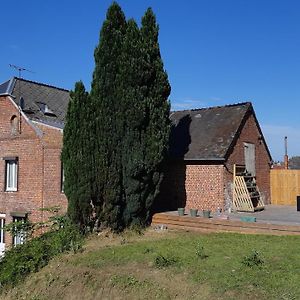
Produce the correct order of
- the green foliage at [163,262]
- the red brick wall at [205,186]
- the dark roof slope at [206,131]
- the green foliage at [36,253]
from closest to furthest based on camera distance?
the green foliage at [163,262]
the green foliage at [36,253]
the red brick wall at [205,186]
the dark roof slope at [206,131]

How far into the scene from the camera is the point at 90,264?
12.4 meters

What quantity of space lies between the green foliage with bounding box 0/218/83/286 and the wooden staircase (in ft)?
27.5

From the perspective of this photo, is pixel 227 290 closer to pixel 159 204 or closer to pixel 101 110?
pixel 101 110

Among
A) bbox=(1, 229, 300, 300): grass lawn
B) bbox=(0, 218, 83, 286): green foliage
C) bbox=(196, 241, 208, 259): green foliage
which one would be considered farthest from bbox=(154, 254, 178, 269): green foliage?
bbox=(0, 218, 83, 286): green foliage

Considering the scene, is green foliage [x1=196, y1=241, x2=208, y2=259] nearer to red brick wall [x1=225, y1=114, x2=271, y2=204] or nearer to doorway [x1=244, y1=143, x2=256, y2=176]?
red brick wall [x1=225, y1=114, x2=271, y2=204]

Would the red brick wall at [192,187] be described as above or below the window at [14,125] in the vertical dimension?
below

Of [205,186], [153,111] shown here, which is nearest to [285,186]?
[205,186]

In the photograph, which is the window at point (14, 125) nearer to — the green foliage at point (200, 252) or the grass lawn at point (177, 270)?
the grass lawn at point (177, 270)

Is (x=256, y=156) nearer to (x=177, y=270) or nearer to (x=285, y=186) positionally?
(x=285, y=186)

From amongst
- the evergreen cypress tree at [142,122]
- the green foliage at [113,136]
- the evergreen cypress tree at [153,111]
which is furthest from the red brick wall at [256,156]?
the green foliage at [113,136]

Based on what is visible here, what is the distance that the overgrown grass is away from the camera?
916 cm

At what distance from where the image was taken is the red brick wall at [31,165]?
20234mm

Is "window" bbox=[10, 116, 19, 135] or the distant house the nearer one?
the distant house

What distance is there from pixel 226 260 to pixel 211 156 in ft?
30.6
